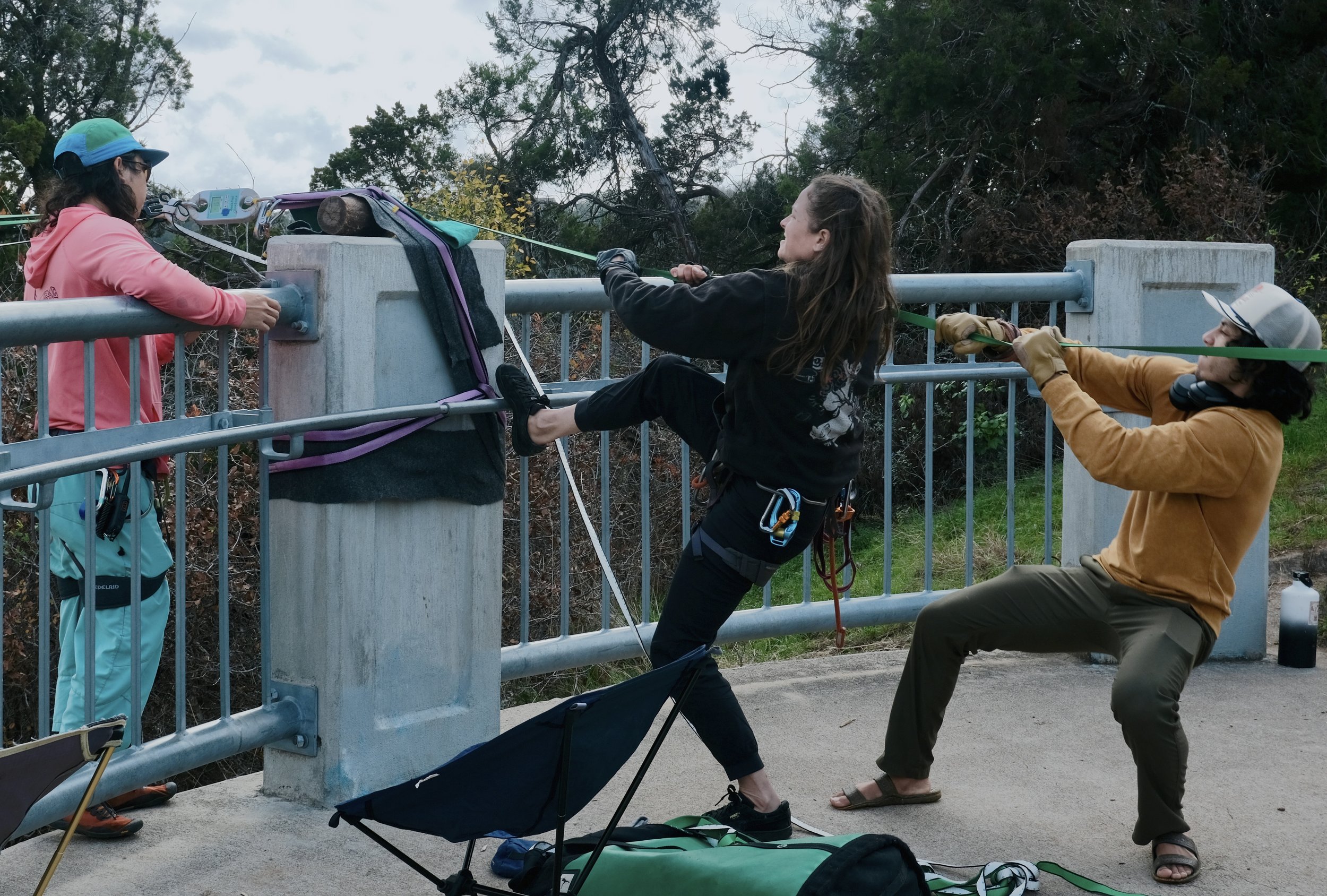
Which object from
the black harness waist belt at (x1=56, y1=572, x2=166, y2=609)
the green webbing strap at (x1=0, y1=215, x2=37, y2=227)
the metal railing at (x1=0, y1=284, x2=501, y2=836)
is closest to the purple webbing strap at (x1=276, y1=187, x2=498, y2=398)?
the metal railing at (x1=0, y1=284, x2=501, y2=836)

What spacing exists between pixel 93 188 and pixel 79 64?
21.0 metres

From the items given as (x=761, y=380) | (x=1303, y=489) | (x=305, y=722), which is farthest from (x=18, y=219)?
(x=1303, y=489)

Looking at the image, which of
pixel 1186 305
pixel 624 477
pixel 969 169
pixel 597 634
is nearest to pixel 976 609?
pixel 597 634

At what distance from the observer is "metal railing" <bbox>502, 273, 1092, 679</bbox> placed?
4516 millimetres

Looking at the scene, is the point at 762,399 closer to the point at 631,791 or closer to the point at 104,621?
the point at 631,791

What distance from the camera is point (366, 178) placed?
21609mm

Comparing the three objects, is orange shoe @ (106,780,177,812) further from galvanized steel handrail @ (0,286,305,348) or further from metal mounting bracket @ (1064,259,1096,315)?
metal mounting bracket @ (1064,259,1096,315)

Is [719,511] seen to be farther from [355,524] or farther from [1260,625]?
[1260,625]

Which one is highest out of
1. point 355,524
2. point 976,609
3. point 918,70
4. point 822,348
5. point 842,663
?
point 918,70

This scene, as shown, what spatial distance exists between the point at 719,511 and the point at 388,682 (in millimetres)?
1124

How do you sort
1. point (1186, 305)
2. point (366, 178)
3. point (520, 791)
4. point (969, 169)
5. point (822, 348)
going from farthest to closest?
point (366, 178), point (969, 169), point (1186, 305), point (822, 348), point (520, 791)

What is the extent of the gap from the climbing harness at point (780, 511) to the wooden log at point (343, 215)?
138 cm

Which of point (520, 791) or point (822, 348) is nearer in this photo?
point (520, 791)

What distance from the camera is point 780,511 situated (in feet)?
11.7
